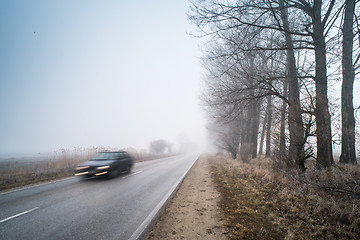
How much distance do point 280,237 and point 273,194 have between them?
2188mm

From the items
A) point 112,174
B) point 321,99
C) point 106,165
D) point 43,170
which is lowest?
point 43,170

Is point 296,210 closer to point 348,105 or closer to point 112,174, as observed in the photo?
point 348,105

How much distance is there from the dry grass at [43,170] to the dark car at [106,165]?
2.16m

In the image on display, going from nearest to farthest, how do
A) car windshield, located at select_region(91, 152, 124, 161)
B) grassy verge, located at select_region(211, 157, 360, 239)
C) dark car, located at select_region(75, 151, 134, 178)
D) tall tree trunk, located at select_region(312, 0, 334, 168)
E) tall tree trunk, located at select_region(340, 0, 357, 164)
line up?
grassy verge, located at select_region(211, 157, 360, 239) → tall tree trunk, located at select_region(312, 0, 334, 168) → tall tree trunk, located at select_region(340, 0, 357, 164) → dark car, located at select_region(75, 151, 134, 178) → car windshield, located at select_region(91, 152, 124, 161)

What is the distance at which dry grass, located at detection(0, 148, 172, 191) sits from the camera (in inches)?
304

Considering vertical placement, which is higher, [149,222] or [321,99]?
[321,99]

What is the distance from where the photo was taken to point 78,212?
13.3 ft

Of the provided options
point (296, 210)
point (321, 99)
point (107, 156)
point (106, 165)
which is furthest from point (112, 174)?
point (321, 99)

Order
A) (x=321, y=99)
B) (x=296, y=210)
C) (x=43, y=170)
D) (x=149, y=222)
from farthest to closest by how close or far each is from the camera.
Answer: (x=43, y=170) → (x=321, y=99) → (x=296, y=210) → (x=149, y=222)

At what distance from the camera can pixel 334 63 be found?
6215 millimetres

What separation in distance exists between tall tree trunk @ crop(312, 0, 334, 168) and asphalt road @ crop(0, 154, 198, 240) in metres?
6.39

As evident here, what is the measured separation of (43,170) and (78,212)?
27.0ft

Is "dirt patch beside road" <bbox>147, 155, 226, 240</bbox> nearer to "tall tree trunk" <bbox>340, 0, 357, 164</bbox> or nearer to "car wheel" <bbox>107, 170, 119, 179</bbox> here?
"car wheel" <bbox>107, 170, 119, 179</bbox>

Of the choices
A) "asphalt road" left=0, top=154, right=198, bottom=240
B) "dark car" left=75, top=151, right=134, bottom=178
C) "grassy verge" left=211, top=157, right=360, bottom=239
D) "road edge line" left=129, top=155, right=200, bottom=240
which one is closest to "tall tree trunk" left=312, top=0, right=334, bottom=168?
"grassy verge" left=211, top=157, right=360, bottom=239
